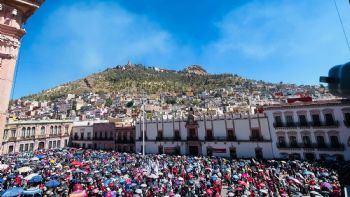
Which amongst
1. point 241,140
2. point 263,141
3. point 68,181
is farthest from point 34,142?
point 263,141

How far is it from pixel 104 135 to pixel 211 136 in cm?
2645

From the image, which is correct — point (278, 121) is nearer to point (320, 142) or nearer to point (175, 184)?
point (320, 142)

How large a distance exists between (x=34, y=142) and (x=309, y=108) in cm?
5614

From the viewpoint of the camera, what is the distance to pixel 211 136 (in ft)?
114

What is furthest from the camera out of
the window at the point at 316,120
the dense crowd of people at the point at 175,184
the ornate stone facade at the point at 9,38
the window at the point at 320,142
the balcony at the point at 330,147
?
the window at the point at 316,120

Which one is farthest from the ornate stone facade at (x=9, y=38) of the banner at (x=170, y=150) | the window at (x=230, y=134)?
the banner at (x=170, y=150)

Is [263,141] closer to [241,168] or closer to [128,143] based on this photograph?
[241,168]

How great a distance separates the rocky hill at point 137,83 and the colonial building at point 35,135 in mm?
79556

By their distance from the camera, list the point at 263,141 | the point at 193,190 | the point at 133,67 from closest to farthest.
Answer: the point at 193,190 < the point at 263,141 < the point at 133,67

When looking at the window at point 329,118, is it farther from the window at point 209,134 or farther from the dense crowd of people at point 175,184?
the window at point 209,134

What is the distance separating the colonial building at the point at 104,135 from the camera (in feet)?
151

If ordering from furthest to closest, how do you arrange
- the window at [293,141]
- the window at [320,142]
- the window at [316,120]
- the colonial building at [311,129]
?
the window at [293,141] → the window at [316,120] → the window at [320,142] → the colonial building at [311,129]

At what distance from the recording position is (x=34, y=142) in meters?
47.9

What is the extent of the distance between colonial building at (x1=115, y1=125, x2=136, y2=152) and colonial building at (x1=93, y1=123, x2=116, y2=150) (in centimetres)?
112
